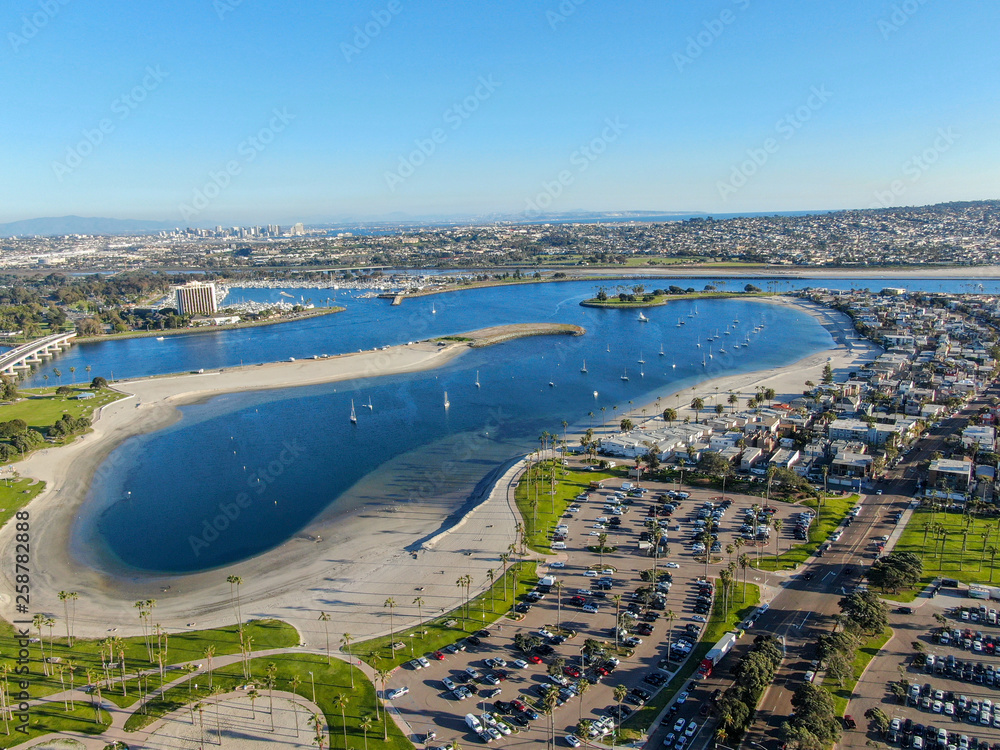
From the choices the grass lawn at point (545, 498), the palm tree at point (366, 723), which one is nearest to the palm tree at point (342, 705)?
the palm tree at point (366, 723)

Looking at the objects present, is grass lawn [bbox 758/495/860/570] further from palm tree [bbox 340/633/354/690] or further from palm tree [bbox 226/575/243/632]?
palm tree [bbox 226/575/243/632]

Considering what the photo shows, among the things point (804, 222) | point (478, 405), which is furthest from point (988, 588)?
point (804, 222)

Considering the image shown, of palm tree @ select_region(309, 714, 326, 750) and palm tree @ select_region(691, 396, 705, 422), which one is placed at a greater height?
palm tree @ select_region(691, 396, 705, 422)

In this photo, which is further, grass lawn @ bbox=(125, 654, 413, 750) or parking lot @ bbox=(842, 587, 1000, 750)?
grass lawn @ bbox=(125, 654, 413, 750)

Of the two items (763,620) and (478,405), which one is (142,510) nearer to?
(478,405)

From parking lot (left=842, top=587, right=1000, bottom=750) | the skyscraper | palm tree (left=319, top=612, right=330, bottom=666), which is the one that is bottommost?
parking lot (left=842, top=587, right=1000, bottom=750)

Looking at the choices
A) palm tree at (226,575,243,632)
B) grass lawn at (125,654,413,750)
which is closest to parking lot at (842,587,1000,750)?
grass lawn at (125,654,413,750)

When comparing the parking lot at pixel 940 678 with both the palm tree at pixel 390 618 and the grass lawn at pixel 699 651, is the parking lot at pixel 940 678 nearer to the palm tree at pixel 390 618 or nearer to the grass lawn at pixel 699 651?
the grass lawn at pixel 699 651

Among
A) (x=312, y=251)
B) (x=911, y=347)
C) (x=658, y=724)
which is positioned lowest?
(x=658, y=724)
